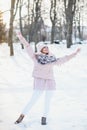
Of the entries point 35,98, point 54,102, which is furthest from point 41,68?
point 54,102

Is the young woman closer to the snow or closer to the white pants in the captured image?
the white pants

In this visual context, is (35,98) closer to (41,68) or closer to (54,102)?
(41,68)

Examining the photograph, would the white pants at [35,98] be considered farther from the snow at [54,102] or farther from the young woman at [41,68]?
the snow at [54,102]

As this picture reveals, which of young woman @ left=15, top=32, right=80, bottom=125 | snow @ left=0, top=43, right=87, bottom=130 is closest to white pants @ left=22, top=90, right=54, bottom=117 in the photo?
young woman @ left=15, top=32, right=80, bottom=125

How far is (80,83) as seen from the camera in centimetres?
1588

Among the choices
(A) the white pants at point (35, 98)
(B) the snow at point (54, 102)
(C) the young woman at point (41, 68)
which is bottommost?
(B) the snow at point (54, 102)

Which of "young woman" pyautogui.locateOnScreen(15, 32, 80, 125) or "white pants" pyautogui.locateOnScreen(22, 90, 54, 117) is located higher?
"young woman" pyautogui.locateOnScreen(15, 32, 80, 125)

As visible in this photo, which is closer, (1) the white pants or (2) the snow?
(1) the white pants

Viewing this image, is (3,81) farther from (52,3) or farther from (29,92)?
(52,3)

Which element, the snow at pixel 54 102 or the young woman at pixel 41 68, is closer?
the young woman at pixel 41 68

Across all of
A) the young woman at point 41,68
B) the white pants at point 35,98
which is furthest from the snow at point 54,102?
the young woman at point 41,68

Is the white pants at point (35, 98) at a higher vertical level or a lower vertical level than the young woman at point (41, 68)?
lower

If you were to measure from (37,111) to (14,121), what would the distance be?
1.38 metres

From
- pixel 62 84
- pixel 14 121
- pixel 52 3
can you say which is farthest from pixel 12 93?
pixel 52 3
